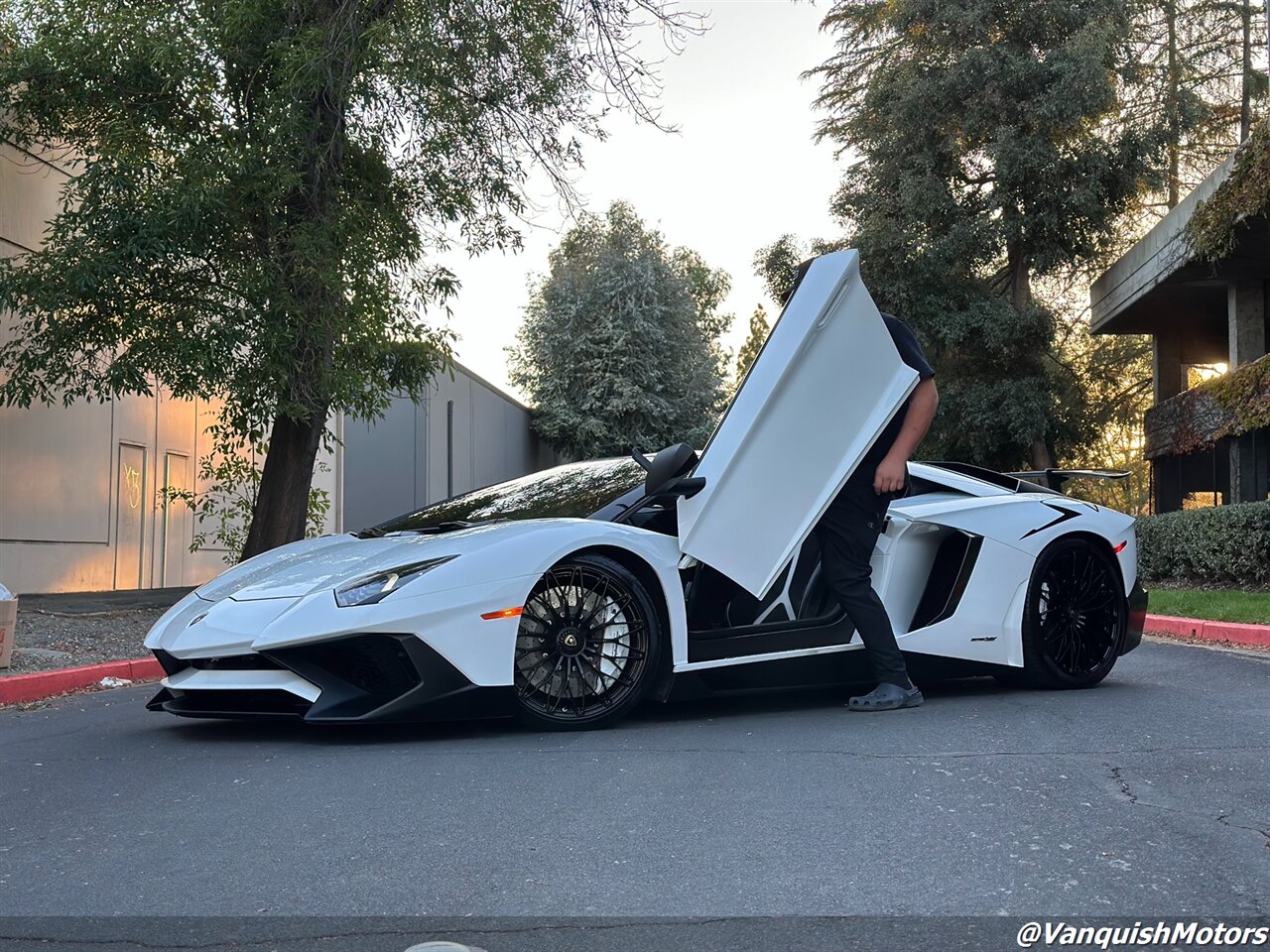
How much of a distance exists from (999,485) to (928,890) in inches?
153

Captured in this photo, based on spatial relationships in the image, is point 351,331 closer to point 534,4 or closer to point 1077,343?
point 534,4

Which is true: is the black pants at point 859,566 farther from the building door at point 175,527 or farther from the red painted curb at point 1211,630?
the building door at point 175,527

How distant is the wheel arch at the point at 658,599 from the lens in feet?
16.3

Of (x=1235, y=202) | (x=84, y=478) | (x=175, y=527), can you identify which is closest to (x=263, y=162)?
(x=84, y=478)

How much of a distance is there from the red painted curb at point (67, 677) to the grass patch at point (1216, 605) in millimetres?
8402

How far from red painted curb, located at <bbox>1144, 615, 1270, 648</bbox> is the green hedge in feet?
9.58

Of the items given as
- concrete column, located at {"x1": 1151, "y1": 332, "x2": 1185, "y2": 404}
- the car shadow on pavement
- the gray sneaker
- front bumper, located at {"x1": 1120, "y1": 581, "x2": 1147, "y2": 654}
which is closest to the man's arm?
the gray sneaker

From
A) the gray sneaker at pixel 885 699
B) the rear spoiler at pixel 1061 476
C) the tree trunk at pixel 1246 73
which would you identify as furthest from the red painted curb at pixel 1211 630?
the tree trunk at pixel 1246 73

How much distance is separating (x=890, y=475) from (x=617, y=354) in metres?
34.3

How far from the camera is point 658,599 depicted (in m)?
5.01

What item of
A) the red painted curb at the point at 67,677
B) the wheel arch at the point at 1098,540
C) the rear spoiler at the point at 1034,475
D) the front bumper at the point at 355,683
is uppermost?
the rear spoiler at the point at 1034,475

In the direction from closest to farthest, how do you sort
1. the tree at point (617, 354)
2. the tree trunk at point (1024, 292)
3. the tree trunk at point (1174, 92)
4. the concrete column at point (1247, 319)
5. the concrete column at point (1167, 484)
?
1. the concrete column at point (1247, 319)
2. the concrete column at point (1167, 484)
3. the tree trunk at point (1174, 92)
4. the tree trunk at point (1024, 292)
5. the tree at point (617, 354)

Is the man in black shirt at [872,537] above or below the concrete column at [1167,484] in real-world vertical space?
below

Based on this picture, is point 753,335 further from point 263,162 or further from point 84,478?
point 263,162
